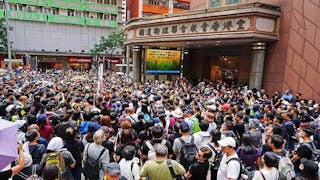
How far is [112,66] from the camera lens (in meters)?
44.6

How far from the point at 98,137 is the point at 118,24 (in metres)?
43.6

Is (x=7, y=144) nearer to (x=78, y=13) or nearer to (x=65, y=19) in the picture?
(x=65, y=19)

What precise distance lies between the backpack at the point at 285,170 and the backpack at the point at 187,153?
1201 millimetres

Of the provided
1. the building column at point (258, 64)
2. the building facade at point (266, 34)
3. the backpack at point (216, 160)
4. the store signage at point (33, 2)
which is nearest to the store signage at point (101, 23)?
the store signage at point (33, 2)

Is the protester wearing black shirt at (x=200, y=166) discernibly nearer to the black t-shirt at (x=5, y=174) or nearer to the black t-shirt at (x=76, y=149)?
the black t-shirt at (x=76, y=149)

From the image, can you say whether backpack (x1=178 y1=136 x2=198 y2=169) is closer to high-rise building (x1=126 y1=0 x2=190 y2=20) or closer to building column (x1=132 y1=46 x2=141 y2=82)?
building column (x1=132 y1=46 x2=141 y2=82)

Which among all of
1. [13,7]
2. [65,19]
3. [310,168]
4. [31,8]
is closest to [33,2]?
[31,8]

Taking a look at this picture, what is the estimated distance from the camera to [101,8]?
139 ft

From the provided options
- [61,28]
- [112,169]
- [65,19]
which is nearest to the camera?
[112,169]

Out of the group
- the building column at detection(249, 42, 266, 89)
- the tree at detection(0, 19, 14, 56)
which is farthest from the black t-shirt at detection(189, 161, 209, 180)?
the tree at detection(0, 19, 14, 56)

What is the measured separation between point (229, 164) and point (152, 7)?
134 feet

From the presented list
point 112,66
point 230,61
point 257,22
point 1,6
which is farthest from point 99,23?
point 257,22

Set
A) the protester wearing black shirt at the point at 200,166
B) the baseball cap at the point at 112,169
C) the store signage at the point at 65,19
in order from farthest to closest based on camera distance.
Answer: the store signage at the point at 65,19, the protester wearing black shirt at the point at 200,166, the baseball cap at the point at 112,169

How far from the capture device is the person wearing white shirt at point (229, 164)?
9.68ft
